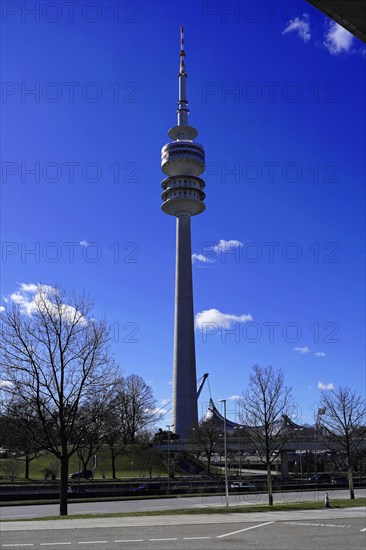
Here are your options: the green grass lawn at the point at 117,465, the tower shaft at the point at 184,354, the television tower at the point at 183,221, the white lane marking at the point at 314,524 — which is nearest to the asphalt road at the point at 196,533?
the white lane marking at the point at 314,524

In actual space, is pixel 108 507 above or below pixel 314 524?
below

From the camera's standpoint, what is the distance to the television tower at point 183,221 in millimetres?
105500

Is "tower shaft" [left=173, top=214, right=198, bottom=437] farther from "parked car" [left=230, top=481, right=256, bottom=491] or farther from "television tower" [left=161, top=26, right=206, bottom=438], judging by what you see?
"parked car" [left=230, top=481, right=256, bottom=491]

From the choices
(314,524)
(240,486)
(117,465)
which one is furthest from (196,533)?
(117,465)

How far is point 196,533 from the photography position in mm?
17922

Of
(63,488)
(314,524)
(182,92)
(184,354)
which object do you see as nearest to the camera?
(314,524)

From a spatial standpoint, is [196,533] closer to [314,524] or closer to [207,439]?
[314,524]

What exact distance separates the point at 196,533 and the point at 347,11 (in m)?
17.2

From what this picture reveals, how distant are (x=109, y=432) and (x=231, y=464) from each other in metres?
41.8

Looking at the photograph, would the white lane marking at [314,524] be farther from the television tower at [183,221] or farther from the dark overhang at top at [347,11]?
the television tower at [183,221]

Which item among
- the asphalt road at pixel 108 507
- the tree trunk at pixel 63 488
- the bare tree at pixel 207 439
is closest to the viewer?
the tree trunk at pixel 63 488

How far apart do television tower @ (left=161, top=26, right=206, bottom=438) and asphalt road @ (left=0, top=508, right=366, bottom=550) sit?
7453 centimetres

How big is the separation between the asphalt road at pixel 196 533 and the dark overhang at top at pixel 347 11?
45.0 ft

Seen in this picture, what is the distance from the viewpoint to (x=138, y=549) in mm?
14438
